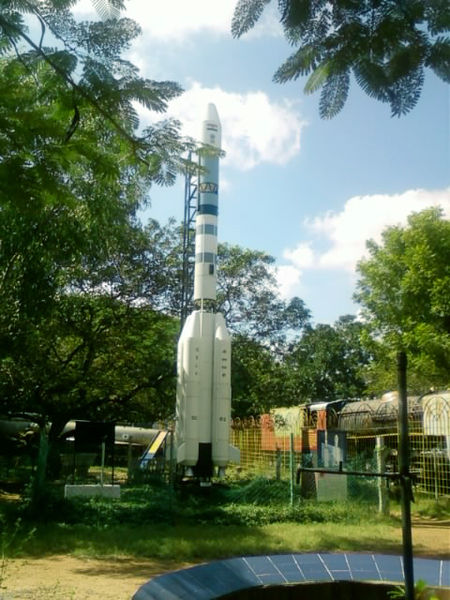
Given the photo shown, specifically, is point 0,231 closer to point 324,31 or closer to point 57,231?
point 57,231

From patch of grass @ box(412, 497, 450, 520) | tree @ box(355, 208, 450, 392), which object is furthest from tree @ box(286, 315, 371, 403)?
patch of grass @ box(412, 497, 450, 520)

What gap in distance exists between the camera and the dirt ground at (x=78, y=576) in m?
6.91

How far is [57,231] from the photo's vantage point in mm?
10016

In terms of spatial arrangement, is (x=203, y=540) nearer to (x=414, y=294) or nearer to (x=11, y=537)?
(x=11, y=537)

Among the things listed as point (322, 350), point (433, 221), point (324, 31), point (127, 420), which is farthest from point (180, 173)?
point (322, 350)

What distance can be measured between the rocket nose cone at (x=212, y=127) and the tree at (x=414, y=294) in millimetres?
7545

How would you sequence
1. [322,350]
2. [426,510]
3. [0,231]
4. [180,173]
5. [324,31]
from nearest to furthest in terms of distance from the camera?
[324,31], [180,173], [0,231], [426,510], [322,350]

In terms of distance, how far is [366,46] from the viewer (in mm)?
2793

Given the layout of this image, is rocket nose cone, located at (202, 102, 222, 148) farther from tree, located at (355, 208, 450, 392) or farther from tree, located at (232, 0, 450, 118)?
tree, located at (232, 0, 450, 118)

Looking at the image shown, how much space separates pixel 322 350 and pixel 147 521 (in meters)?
36.9

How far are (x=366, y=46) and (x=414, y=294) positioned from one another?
18900mm

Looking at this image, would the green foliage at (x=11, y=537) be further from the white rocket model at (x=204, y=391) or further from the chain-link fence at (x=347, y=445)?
the white rocket model at (x=204, y=391)

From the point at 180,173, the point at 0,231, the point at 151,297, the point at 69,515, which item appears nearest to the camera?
the point at 180,173

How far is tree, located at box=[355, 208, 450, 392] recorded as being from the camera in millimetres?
18859
